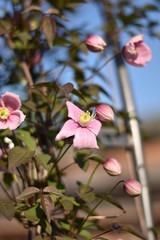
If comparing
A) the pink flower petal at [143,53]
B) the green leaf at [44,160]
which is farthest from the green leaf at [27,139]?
the pink flower petal at [143,53]

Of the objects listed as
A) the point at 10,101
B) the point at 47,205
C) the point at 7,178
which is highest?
the point at 10,101

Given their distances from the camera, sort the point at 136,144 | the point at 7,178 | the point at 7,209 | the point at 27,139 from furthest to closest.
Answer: the point at 136,144, the point at 7,178, the point at 27,139, the point at 7,209

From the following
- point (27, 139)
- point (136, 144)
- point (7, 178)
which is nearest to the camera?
point (27, 139)

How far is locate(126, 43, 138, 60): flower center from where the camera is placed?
69 cm

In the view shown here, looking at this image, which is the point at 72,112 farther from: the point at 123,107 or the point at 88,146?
the point at 123,107

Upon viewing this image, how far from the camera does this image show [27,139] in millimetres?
662

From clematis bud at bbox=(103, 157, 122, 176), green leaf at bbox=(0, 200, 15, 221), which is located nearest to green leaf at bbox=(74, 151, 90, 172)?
clematis bud at bbox=(103, 157, 122, 176)

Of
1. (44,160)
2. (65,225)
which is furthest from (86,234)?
(44,160)

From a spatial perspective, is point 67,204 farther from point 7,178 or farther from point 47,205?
point 7,178

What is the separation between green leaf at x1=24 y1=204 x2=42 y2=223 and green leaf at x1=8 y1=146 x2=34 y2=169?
0.24 ft

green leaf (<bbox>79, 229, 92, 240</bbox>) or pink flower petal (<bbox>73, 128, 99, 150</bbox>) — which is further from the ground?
pink flower petal (<bbox>73, 128, 99, 150</bbox>)

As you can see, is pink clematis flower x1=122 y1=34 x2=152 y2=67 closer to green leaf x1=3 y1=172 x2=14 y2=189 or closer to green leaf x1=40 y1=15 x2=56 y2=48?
green leaf x1=40 y1=15 x2=56 y2=48

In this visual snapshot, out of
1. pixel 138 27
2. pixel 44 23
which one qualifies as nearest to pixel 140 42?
pixel 44 23

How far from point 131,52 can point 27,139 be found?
230mm
